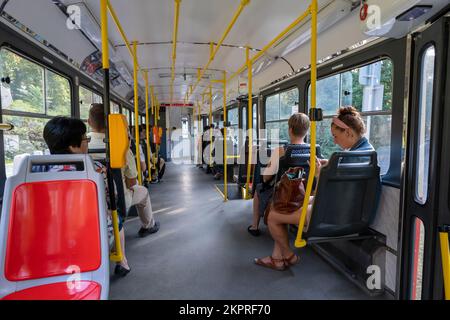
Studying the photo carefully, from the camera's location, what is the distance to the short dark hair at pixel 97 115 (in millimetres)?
2508

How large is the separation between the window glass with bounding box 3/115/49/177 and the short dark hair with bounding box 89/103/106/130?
578 millimetres

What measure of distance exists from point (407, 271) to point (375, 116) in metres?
1.32

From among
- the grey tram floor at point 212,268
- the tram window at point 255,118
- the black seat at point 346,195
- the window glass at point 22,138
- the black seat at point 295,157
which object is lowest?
the grey tram floor at point 212,268

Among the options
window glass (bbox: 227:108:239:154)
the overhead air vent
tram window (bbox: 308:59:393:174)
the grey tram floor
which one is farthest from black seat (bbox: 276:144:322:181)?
window glass (bbox: 227:108:239:154)

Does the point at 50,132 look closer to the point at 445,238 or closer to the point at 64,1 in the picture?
the point at 64,1

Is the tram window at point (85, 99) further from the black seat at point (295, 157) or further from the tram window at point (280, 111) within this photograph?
the tram window at point (280, 111)

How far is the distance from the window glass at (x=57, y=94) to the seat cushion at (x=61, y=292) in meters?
2.18

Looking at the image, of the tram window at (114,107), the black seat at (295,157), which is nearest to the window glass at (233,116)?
the tram window at (114,107)

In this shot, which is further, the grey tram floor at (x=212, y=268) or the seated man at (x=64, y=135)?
the grey tram floor at (x=212, y=268)

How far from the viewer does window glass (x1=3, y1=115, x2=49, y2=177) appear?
223cm

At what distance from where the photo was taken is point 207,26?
2.98 m

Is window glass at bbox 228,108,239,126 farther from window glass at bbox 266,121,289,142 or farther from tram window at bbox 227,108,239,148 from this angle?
window glass at bbox 266,121,289,142
